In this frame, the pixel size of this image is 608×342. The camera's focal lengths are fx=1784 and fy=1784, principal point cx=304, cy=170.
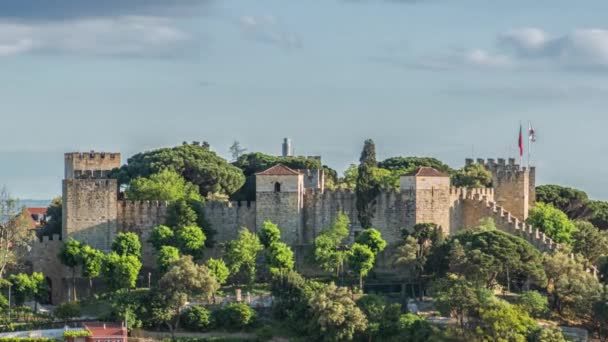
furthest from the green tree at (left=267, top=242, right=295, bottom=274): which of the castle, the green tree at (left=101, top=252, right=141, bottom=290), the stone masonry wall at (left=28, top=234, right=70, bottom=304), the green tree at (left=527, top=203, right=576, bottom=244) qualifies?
the green tree at (left=527, top=203, right=576, bottom=244)

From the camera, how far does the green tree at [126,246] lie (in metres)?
81.2

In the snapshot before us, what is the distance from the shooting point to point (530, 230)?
8306 centimetres

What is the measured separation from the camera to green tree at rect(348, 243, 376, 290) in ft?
261

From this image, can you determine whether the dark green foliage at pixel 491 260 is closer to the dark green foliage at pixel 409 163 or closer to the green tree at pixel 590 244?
the green tree at pixel 590 244

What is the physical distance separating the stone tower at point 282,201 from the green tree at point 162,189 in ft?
12.0

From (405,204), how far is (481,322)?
11414mm

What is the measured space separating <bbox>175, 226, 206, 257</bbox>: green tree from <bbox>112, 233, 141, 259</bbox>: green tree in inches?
74.8

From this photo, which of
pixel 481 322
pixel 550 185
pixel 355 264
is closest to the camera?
pixel 481 322

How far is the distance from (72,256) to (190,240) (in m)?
5.38

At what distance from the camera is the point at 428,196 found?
83.0 metres

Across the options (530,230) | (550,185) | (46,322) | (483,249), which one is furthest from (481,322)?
(550,185)

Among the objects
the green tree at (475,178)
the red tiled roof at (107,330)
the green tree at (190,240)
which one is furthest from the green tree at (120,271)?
the green tree at (475,178)

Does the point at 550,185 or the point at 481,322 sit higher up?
the point at 550,185

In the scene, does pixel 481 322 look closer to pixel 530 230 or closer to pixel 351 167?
pixel 530 230
